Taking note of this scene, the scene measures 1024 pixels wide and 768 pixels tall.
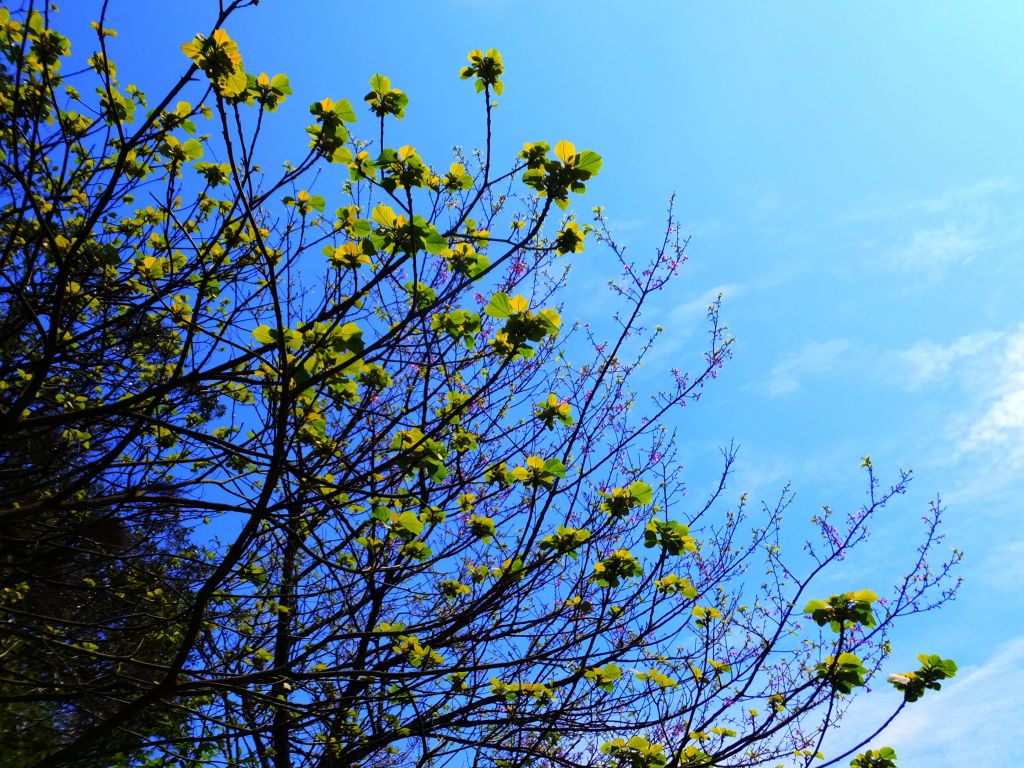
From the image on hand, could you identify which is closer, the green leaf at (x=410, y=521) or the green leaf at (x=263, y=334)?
the green leaf at (x=263, y=334)

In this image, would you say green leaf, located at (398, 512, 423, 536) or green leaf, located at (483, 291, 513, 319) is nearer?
green leaf, located at (483, 291, 513, 319)

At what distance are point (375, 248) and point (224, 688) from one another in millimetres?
1994

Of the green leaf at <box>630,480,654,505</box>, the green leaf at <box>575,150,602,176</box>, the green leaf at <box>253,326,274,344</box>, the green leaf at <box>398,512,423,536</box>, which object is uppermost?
the green leaf at <box>575,150,602,176</box>

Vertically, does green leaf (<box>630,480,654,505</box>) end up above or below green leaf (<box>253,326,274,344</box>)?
below

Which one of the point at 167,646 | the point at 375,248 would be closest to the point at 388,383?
the point at 375,248

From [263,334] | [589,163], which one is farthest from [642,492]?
[263,334]

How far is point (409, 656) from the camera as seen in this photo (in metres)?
3.84

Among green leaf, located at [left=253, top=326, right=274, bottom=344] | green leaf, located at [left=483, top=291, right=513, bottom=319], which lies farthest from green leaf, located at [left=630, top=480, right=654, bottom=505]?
green leaf, located at [left=253, top=326, right=274, bottom=344]

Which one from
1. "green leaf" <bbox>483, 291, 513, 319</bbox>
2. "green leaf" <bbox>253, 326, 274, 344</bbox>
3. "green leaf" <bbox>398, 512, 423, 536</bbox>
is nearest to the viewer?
"green leaf" <bbox>253, 326, 274, 344</bbox>

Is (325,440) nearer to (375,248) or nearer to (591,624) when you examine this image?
(375,248)

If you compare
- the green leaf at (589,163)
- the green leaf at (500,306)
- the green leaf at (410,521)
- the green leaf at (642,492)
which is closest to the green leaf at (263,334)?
the green leaf at (500,306)

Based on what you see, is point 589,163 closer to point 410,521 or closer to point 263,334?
point 263,334

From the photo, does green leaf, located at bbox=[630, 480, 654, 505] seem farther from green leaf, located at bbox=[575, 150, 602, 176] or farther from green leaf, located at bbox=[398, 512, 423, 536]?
green leaf, located at bbox=[575, 150, 602, 176]

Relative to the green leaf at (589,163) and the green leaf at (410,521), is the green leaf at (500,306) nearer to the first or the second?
the green leaf at (589,163)
